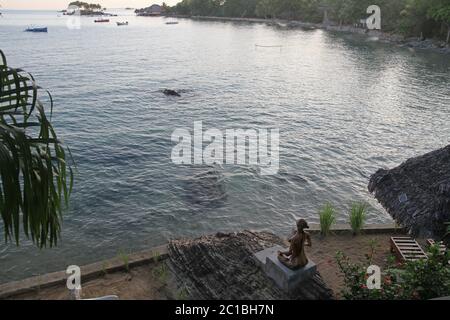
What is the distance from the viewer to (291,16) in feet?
531

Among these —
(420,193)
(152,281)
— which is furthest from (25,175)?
(420,193)

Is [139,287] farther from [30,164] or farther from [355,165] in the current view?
[355,165]

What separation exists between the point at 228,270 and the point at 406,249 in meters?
6.48

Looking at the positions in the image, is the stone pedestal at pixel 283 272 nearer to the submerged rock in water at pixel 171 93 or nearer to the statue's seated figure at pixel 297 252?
the statue's seated figure at pixel 297 252

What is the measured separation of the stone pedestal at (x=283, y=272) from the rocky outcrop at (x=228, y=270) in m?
0.15

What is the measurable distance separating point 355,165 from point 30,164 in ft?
72.6

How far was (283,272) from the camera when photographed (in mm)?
9883

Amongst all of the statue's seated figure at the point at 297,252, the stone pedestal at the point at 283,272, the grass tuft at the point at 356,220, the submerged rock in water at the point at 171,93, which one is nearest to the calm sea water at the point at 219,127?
the submerged rock in water at the point at 171,93

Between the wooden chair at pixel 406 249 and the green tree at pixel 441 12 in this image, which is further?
the green tree at pixel 441 12

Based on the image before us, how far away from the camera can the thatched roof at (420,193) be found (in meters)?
15.1

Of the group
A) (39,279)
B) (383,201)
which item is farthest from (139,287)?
(383,201)

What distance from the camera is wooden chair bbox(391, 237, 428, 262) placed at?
41.9 feet

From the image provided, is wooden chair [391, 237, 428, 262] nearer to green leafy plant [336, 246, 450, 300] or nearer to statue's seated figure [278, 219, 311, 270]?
green leafy plant [336, 246, 450, 300]

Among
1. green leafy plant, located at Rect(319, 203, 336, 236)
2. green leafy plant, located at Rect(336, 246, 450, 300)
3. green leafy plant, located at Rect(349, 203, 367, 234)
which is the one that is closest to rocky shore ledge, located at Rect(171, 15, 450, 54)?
green leafy plant, located at Rect(349, 203, 367, 234)
